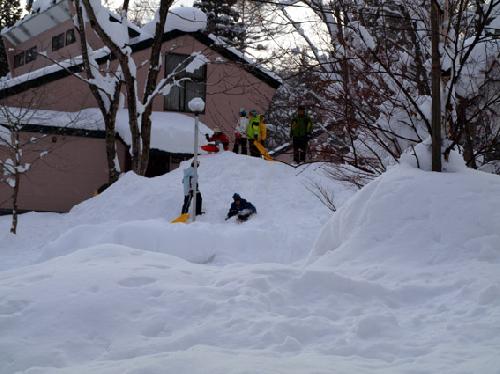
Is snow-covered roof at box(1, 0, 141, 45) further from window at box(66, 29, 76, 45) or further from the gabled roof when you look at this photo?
the gabled roof

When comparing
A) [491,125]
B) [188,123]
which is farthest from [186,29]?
[491,125]

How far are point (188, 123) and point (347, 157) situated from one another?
12.8m

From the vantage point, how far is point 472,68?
6238 mm

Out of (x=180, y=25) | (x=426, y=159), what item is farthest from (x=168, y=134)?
(x=426, y=159)

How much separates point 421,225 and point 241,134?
12273mm

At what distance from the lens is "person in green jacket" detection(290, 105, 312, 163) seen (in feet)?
48.6

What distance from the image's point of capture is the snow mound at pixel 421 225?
471 centimetres

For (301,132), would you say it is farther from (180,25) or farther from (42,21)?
(42,21)

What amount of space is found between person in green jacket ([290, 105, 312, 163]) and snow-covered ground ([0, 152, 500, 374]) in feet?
28.7

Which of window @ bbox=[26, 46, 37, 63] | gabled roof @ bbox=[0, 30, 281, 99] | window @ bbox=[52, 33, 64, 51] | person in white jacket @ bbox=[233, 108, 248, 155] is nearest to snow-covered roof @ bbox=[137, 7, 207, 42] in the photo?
gabled roof @ bbox=[0, 30, 281, 99]

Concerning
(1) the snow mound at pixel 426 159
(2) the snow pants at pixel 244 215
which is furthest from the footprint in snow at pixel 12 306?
(2) the snow pants at pixel 244 215

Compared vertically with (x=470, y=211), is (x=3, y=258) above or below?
below

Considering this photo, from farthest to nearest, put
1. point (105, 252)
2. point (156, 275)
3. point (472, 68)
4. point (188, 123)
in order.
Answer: point (188, 123), point (472, 68), point (105, 252), point (156, 275)

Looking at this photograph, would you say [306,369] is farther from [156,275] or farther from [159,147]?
[159,147]
